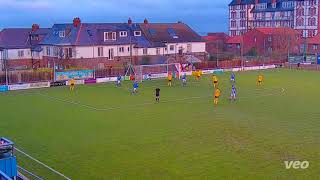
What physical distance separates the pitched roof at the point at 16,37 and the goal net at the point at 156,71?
23450mm

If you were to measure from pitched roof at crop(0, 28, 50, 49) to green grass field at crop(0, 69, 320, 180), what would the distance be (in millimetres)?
31125

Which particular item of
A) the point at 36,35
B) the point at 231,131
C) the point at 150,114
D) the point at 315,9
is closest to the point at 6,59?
the point at 36,35

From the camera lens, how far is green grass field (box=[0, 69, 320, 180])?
1983 cm

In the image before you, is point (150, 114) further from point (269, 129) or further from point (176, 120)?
point (269, 129)

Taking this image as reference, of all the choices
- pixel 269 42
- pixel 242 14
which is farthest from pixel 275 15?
pixel 269 42

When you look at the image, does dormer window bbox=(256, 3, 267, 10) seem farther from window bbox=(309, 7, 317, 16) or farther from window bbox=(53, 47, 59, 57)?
window bbox=(53, 47, 59, 57)

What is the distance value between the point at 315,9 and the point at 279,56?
2420cm

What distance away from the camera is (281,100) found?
39.0m

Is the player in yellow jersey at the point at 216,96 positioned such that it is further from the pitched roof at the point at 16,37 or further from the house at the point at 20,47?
the pitched roof at the point at 16,37

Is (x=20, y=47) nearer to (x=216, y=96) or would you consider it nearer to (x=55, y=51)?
(x=55, y=51)

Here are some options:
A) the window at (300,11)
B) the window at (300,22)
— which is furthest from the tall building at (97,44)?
the window at (300,11)

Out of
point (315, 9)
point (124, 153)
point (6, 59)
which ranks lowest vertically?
point (124, 153)

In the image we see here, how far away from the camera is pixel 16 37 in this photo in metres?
75.9

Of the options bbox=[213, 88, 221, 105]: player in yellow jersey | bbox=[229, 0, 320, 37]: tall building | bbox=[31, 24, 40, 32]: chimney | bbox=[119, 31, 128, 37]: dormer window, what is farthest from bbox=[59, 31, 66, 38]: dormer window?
bbox=[229, 0, 320, 37]: tall building
